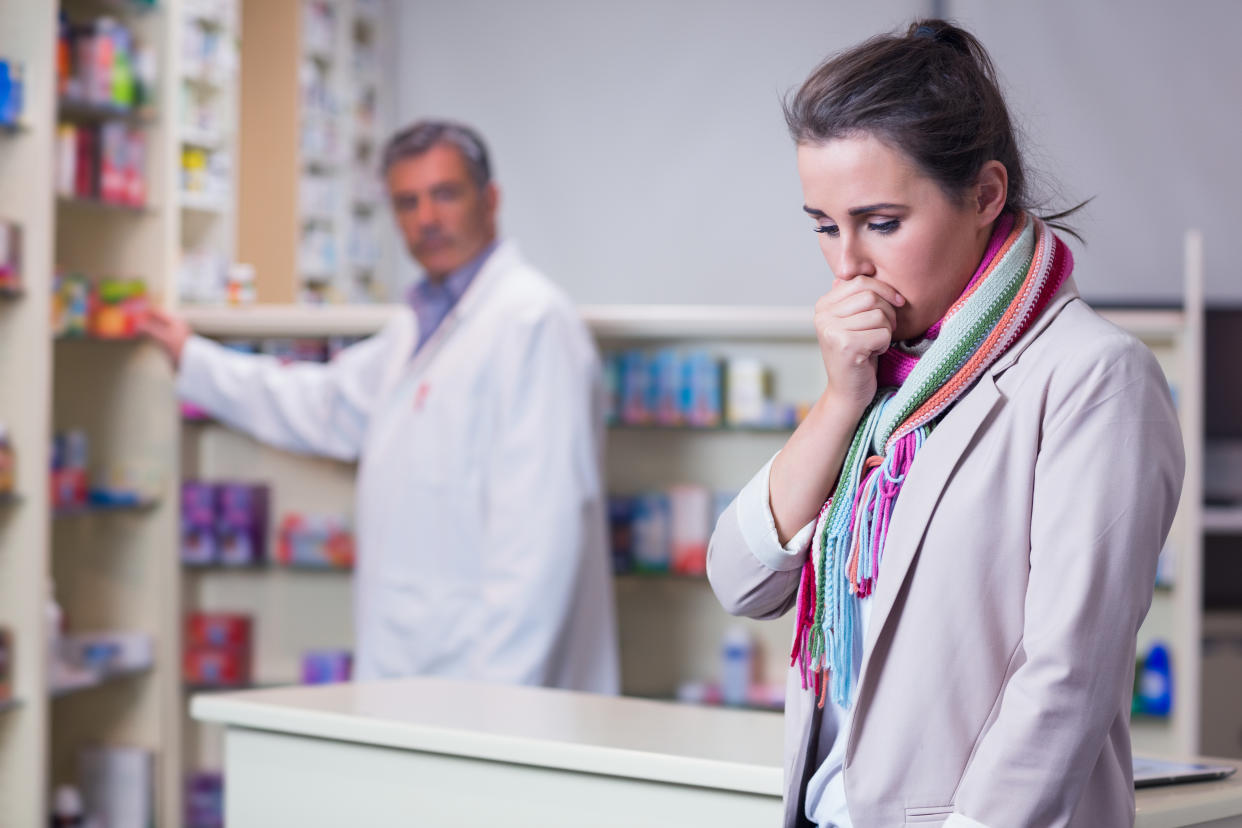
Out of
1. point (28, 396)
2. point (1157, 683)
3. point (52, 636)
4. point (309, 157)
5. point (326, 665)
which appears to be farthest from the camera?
point (309, 157)

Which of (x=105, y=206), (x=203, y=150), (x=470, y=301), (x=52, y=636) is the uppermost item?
(x=203, y=150)

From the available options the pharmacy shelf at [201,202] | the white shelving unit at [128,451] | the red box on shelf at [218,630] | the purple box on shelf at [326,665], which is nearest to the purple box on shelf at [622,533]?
the purple box on shelf at [326,665]

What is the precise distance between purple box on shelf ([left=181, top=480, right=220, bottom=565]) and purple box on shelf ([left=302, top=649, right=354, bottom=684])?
40 centimetres

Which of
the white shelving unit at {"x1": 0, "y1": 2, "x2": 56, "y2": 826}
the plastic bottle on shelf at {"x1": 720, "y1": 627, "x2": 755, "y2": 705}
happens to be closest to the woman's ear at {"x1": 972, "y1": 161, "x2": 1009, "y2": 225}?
the plastic bottle on shelf at {"x1": 720, "y1": 627, "x2": 755, "y2": 705}

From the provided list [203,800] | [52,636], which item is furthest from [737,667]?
[52,636]

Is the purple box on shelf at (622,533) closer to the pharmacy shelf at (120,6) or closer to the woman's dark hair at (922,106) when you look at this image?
the pharmacy shelf at (120,6)

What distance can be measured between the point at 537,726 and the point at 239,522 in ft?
7.62

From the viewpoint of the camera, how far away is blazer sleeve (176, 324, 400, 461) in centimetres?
374

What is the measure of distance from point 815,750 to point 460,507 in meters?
1.96

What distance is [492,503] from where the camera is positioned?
3236 millimetres

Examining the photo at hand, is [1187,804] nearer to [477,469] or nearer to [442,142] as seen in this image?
[477,469]

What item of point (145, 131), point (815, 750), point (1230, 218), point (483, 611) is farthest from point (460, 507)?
point (1230, 218)

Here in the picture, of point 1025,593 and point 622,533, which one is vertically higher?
point 1025,593

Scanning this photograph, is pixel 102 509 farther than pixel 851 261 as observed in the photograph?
Yes
